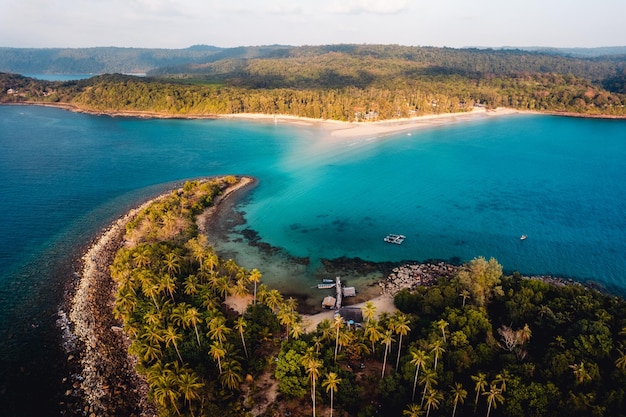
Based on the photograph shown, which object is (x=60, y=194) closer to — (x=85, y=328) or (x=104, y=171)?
(x=104, y=171)

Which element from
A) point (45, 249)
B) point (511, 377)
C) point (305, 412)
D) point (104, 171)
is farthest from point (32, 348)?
point (104, 171)

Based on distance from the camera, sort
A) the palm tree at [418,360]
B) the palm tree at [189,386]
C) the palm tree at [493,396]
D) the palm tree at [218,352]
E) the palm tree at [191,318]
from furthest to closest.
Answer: the palm tree at [191,318], the palm tree at [218,352], the palm tree at [418,360], the palm tree at [189,386], the palm tree at [493,396]

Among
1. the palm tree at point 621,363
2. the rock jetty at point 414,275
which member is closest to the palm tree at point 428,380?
the palm tree at point 621,363

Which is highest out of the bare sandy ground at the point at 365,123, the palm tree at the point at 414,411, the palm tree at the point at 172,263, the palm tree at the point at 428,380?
the bare sandy ground at the point at 365,123

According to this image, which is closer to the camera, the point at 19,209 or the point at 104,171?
the point at 19,209

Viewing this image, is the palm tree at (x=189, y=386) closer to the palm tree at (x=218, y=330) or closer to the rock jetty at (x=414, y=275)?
the palm tree at (x=218, y=330)

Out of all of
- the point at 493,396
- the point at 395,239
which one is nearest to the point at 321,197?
the point at 395,239

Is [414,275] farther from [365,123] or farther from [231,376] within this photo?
[365,123]
